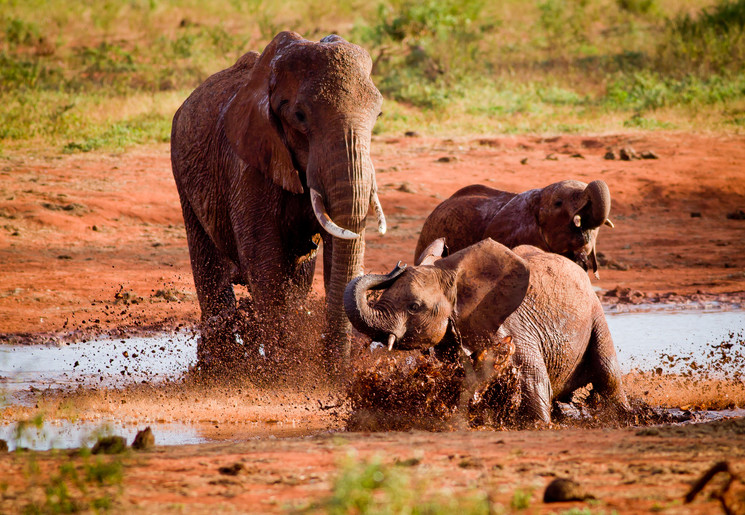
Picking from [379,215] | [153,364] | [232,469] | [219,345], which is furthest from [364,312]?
[153,364]

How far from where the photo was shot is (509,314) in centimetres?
573

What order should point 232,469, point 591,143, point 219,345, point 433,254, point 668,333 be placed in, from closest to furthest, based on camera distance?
1. point 232,469
2. point 433,254
3. point 219,345
4. point 668,333
5. point 591,143

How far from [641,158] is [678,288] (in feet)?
19.8

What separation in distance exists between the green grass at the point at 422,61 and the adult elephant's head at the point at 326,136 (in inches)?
382

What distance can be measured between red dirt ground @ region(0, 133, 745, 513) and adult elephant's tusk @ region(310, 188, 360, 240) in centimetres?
120

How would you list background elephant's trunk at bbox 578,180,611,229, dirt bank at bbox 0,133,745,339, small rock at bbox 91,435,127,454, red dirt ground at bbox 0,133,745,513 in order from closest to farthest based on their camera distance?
red dirt ground at bbox 0,133,745,513
small rock at bbox 91,435,127,454
background elephant's trunk at bbox 578,180,611,229
dirt bank at bbox 0,133,745,339

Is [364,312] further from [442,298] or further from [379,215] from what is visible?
[379,215]

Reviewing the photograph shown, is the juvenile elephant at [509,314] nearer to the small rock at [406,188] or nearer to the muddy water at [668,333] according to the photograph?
the muddy water at [668,333]

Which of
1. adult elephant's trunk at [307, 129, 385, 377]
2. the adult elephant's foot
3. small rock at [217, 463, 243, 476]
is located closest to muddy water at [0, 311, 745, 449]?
the adult elephant's foot

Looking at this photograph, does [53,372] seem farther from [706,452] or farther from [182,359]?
[706,452]

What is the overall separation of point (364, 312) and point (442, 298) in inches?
23.9

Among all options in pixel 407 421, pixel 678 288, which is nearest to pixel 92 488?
pixel 407 421

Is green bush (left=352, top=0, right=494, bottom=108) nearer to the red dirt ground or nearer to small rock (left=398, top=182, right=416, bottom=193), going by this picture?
the red dirt ground

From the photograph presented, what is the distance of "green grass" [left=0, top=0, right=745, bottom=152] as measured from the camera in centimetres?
1850
